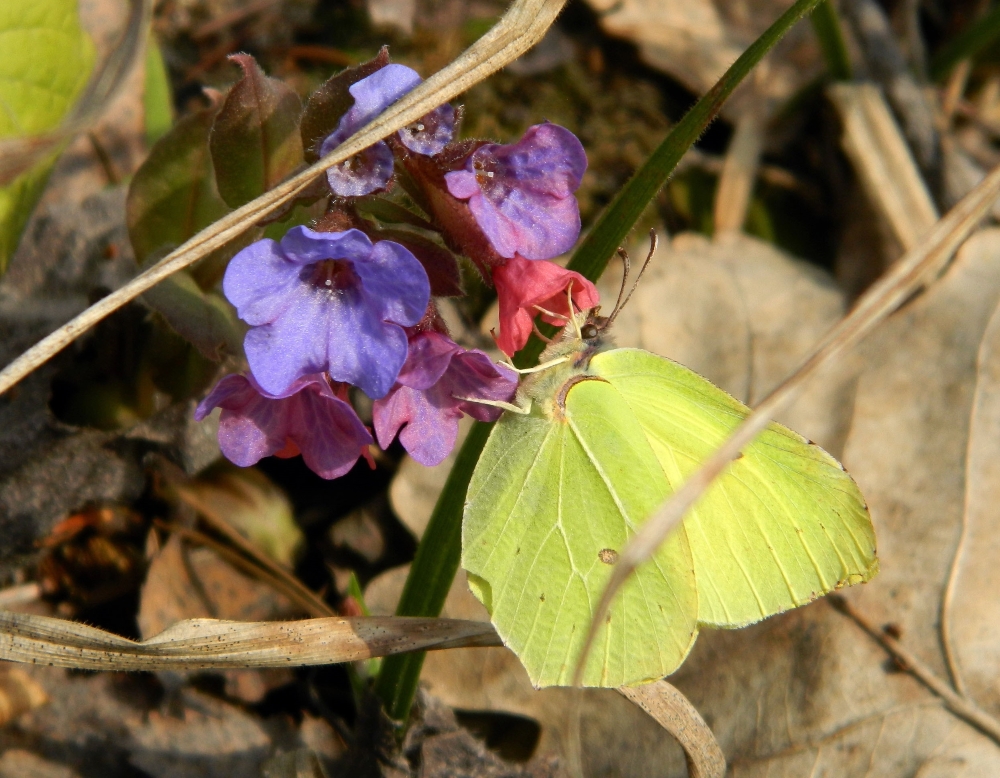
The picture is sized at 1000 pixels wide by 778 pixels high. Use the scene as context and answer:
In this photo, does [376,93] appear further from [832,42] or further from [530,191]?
[832,42]

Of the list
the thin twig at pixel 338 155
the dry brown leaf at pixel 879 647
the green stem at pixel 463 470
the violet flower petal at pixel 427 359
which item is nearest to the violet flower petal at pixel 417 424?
the violet flower petal at pixel 427 359

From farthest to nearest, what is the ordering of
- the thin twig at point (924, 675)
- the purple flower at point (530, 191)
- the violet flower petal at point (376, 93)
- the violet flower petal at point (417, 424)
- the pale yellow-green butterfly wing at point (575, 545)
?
the thin twig at point (924, 675) < the pale yellow-green butterfly wing at point (575, 545) < the violet flower petal at point (417, 424) < the purple flower at point (530, 191) < the violet flower petal at point (376, 93)

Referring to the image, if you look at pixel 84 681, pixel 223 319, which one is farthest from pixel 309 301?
pixel 84 681

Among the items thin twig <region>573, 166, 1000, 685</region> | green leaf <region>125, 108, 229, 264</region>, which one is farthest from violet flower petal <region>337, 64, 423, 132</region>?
thin twig <region>573, 166, 1000, 685</region>

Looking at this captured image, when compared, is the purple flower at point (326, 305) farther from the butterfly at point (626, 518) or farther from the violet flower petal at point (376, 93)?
the butterfly at point (626, 518)

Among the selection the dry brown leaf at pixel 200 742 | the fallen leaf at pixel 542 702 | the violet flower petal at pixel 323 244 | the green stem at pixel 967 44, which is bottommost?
the dry brown leaf at pixel 200 742

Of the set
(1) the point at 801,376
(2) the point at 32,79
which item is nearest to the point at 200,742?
(2) the point at 32,79

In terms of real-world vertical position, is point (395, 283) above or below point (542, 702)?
above
